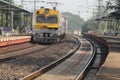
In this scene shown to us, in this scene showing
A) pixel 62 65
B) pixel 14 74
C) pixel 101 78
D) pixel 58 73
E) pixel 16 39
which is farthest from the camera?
pixel 16 39

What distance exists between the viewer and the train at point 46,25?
3662 centimetres

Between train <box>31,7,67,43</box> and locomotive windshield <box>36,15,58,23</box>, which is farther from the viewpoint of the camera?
locomotive windshield <box>36,15,58,23</box>

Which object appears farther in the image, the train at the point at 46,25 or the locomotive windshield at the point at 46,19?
the locomotive windshield at the point at 46,19

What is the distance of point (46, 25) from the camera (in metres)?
36.7

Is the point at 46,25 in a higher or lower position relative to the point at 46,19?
lower

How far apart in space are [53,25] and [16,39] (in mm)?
4161

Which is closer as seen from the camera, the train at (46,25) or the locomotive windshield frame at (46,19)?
the train at (46,25)

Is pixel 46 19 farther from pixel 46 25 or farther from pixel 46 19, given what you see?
pixel 46 25

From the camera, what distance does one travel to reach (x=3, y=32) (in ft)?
179

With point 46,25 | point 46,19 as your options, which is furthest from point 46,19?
point 46,25

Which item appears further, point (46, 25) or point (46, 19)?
point (46, 19)

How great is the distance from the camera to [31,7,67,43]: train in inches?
1442

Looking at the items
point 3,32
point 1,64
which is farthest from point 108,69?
point 3,32

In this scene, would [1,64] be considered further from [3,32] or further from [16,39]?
[3,32]
